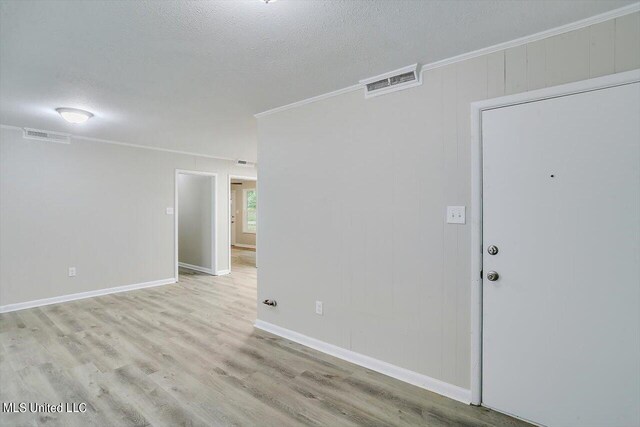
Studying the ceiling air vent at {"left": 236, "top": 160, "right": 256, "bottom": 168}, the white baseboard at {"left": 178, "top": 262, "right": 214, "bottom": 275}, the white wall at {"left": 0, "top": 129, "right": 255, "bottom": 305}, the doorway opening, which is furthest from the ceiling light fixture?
the doorway opening

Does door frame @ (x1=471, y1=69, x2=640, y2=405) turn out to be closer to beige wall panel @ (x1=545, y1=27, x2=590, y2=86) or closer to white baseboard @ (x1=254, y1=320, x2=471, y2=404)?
white baseboard @ (x1=254, y1=320, x2=471, y2=404)

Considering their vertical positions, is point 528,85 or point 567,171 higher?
point 528,85

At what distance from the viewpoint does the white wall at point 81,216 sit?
411 cm

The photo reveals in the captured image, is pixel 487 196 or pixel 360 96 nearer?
pixel 487 196

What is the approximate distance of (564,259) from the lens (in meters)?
1.86

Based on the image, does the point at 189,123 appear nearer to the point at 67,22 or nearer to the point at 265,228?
the point at 265,228

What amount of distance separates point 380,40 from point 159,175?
479 centimetres

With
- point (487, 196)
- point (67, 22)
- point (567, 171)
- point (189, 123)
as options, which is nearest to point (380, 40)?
point (487, 196)

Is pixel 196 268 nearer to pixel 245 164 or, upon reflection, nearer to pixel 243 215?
pixel 245 164

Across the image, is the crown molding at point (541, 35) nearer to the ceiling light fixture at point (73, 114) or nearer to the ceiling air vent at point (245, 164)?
the ceiling light fixture at point (73, 114)

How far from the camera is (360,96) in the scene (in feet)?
8.93

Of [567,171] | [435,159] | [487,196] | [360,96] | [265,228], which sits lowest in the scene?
[265,228]

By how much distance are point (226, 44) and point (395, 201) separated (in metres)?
1.64

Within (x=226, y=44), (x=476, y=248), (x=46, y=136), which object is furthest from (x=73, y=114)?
(x=476, y=248)
